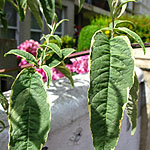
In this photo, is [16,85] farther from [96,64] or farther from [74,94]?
[74,94]

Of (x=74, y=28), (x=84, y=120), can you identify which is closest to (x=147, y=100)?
(x=84, y=120)

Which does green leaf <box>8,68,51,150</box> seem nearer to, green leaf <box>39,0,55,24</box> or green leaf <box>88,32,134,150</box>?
green leaf <box>88,32,134,150</box>

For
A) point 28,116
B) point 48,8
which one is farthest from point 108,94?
point 48,8

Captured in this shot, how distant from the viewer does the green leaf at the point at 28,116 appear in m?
0.43

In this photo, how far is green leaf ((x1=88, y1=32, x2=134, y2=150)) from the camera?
0.45 meters

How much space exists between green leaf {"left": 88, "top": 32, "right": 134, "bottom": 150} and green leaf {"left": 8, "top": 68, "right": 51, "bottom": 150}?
107 millimetres

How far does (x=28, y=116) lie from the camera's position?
0.45 meters

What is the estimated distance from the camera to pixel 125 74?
464 millimetres

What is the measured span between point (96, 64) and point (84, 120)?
0.36m

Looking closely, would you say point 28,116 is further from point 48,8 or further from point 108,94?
point 48,8

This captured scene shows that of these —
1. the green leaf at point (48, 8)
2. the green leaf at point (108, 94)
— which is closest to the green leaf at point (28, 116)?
the green leaf at point (108, 94)

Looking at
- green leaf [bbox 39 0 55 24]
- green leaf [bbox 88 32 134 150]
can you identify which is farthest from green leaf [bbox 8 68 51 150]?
green leaf [bbox 39 0 55 24]

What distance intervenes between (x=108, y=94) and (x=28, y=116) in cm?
18

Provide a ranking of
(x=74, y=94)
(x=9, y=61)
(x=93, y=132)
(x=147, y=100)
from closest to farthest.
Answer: (x=93, y=132)
(x=74, y=94)
(x=9, y=61)
(x=147, y=100)
